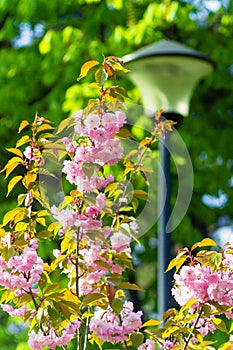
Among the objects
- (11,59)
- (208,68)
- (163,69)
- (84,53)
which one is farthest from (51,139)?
(11,59)

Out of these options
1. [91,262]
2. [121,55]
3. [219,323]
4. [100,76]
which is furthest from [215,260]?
[121,55]

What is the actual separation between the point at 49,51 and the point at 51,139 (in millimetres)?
5269

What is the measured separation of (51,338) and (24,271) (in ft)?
0.66

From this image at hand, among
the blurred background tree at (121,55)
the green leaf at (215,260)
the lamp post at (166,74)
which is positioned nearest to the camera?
the green leaf at (215,260)

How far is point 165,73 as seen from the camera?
4.85 metres

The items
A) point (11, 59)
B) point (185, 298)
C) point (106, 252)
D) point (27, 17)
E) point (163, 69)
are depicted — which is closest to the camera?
point (185, 298)

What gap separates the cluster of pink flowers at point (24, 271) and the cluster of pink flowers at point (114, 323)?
204 millimetres

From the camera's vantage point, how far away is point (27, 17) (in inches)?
287

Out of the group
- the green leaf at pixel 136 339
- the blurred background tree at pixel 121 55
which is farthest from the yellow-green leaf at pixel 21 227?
the blurred background tree at pixel 121 55

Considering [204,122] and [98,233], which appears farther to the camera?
[204,122]

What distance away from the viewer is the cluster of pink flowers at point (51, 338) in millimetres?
2039

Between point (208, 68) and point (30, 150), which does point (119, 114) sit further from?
point (208, 68)

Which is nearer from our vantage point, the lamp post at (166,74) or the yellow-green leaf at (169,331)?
the yellow-green leaf at (169,331)

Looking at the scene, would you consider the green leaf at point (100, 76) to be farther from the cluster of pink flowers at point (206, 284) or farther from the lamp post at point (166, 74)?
the lamp post at point (166, 74)
